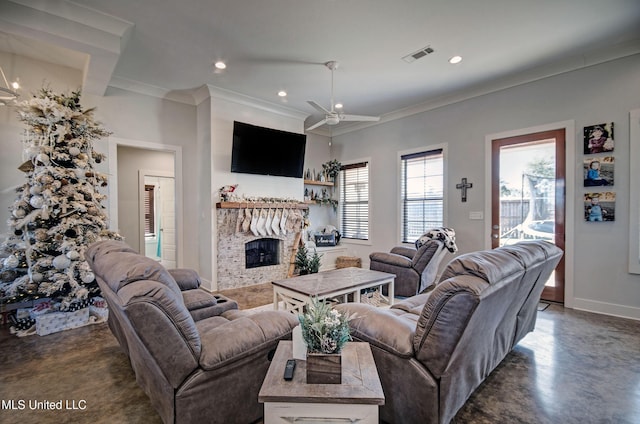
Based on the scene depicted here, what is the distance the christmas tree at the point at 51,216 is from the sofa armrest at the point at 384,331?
3098 millimetres

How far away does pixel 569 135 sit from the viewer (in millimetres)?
3814

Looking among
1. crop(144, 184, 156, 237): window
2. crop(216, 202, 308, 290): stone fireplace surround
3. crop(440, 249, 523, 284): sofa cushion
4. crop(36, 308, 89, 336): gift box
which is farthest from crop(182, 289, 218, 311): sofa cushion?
crop(144, 184, 156, 237): window

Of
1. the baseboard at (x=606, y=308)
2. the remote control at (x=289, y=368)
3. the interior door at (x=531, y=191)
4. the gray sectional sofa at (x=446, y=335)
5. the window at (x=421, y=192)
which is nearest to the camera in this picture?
the remote control at (x=289, y=368)

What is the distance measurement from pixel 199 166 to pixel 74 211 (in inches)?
80.9

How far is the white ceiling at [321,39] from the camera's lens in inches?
109

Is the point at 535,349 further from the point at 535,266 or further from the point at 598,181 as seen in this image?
the point at 598,181

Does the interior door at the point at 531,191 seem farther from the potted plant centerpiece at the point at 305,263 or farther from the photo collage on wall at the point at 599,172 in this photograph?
the potted plant centerpiece at the point at 305,263

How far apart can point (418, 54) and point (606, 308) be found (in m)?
3.77

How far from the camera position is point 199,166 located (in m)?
5.09

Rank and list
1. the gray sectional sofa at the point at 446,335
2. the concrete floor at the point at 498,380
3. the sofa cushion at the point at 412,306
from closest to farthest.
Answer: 1. the gray sectional sofa at the point at 446,335
2. the concrete floor at the point at 498,380
3. the sofa cushion at the point at 412,306

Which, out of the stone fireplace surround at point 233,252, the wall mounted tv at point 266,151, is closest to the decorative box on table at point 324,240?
the stone fireplace surround at point 233,252

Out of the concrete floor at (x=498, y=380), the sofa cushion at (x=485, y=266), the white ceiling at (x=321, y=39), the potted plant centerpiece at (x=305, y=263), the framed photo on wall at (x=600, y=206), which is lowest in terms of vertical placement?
the concrete floor at (x=498, y=380)

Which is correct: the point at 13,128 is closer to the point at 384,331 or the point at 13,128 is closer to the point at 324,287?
the point at 324,287

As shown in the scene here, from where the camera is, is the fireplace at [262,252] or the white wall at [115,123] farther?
the fireplace at [262,252]
